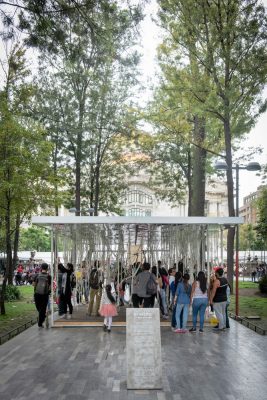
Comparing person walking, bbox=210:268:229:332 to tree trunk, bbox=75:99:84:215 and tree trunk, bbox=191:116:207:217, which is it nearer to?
tree trunk, bbox=191:116:207:217

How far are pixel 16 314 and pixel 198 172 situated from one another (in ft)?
41.1

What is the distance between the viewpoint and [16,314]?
18.6 m

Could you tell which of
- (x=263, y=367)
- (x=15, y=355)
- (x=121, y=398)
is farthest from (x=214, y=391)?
(x=15, y=355)

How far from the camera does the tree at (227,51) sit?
21.8m

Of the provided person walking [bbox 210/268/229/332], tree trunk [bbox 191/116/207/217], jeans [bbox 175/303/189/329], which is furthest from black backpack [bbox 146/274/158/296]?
tree trunk [bbox 191/116/207/217]

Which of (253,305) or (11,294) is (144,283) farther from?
(11,294)

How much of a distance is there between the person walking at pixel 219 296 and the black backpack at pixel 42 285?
442 centimetres

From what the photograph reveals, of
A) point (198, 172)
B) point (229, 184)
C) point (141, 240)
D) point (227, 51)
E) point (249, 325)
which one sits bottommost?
point (249, 325)

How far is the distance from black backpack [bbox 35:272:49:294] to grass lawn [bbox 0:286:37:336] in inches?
50.1

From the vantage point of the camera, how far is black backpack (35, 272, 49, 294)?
14.7 metres

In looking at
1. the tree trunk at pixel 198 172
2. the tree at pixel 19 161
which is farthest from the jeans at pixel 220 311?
the tree trunk at pixel 198 172

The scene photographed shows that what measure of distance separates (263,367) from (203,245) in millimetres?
6948

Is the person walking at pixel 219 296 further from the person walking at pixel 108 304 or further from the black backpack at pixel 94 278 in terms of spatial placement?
the black backpack at pixel 94 278

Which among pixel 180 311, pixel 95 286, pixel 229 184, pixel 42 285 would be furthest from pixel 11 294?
pixel 180 311
